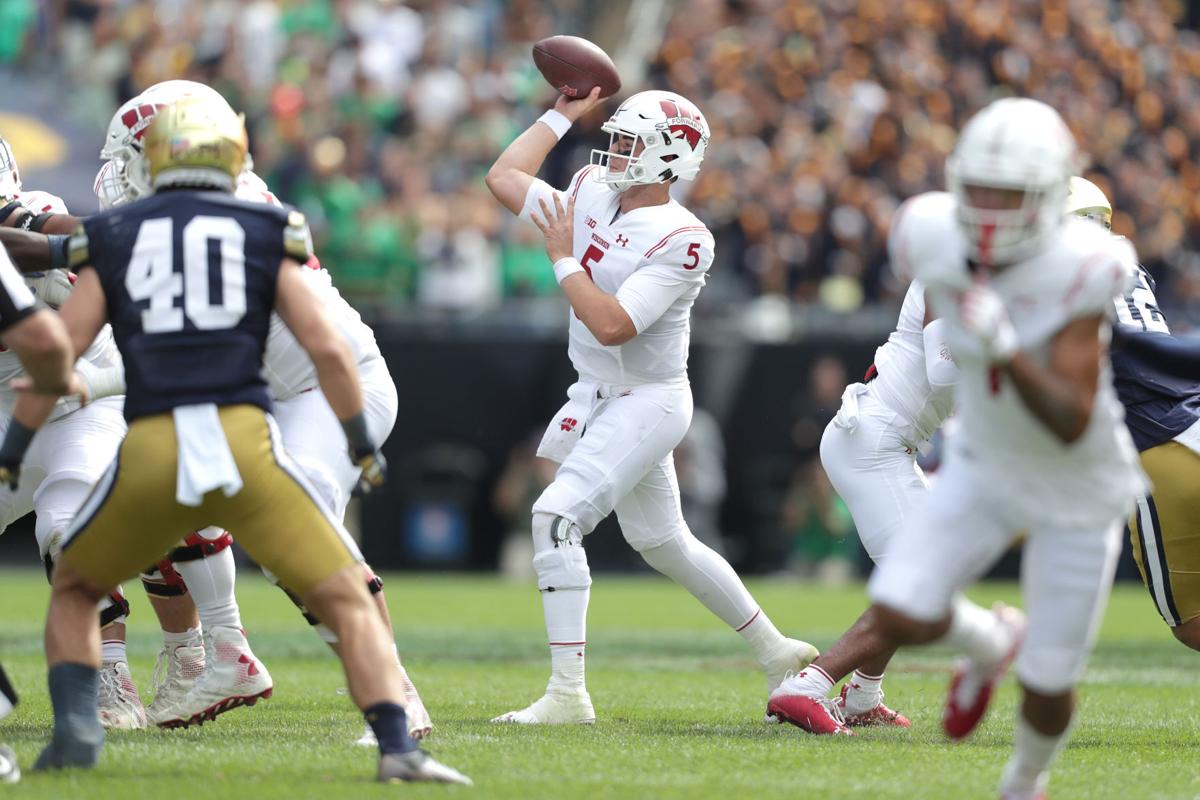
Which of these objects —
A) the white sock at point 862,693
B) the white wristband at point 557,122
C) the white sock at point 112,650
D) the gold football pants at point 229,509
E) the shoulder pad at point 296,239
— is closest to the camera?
the gold football pants at point 229,509

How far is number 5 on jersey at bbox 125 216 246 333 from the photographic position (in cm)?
459

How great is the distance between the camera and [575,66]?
6.88m

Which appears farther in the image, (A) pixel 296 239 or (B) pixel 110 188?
(B) pixel 110 188

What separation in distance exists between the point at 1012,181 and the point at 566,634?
8.77 ft

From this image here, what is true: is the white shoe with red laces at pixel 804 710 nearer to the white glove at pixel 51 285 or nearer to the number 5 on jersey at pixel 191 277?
the number 5 on jersey at pixel 191 277

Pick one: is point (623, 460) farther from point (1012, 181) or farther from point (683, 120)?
point (1012, 181)

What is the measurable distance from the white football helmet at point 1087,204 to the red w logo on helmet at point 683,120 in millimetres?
1382

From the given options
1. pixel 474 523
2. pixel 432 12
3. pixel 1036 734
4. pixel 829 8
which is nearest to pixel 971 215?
pixel 1036 734

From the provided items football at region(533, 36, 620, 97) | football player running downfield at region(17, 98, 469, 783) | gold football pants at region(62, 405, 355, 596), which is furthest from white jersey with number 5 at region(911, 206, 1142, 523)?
football at region(533, 36, 620, 97)

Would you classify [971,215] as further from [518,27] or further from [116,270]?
[518,27]

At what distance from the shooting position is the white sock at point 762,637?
669 centimetres

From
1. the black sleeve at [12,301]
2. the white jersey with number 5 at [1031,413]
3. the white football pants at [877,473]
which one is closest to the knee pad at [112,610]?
the black sleeve at [12,301]

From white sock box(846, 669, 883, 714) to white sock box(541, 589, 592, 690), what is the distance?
3.19ft

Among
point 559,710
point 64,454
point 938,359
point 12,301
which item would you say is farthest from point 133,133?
point 938,359
